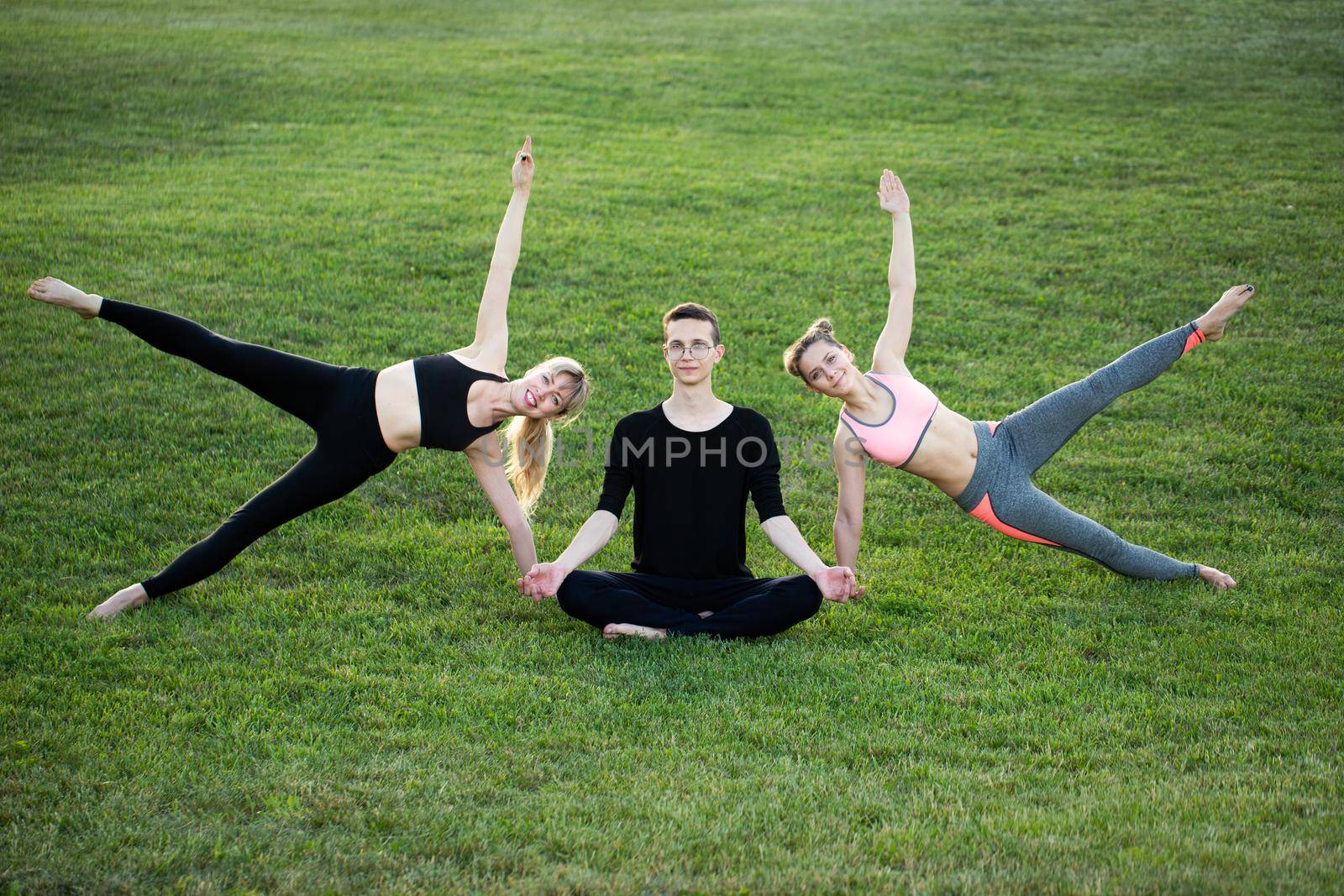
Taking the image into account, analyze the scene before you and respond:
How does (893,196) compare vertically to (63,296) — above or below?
above

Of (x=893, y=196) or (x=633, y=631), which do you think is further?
(x=893, y=196)

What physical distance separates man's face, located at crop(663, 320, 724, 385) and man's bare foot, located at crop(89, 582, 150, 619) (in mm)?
3462

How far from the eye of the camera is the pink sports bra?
6664 millimetres

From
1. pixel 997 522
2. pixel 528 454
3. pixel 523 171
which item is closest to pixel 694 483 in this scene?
pixel 528 454

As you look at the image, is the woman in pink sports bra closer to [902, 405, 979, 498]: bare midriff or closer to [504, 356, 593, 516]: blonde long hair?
[902, 405, 979, 498]: bare midriff

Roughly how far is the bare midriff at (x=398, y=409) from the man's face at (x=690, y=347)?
5.15 ft

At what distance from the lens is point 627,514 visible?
8531mm

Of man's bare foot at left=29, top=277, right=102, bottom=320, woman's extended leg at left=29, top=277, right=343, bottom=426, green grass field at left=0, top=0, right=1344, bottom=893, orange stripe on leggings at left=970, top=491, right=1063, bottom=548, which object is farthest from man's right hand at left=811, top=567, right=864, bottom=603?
man's bare foot at left=29, top=277, right=102, bottom=320

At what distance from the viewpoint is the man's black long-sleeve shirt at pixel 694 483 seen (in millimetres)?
6430

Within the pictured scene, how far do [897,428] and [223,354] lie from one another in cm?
405

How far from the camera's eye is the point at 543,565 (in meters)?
6.11

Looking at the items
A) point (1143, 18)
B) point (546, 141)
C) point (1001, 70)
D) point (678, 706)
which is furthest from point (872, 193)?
point (1143, 18)

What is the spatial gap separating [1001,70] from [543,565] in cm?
1910

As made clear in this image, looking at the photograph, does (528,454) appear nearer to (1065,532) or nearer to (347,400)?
(347,400)
